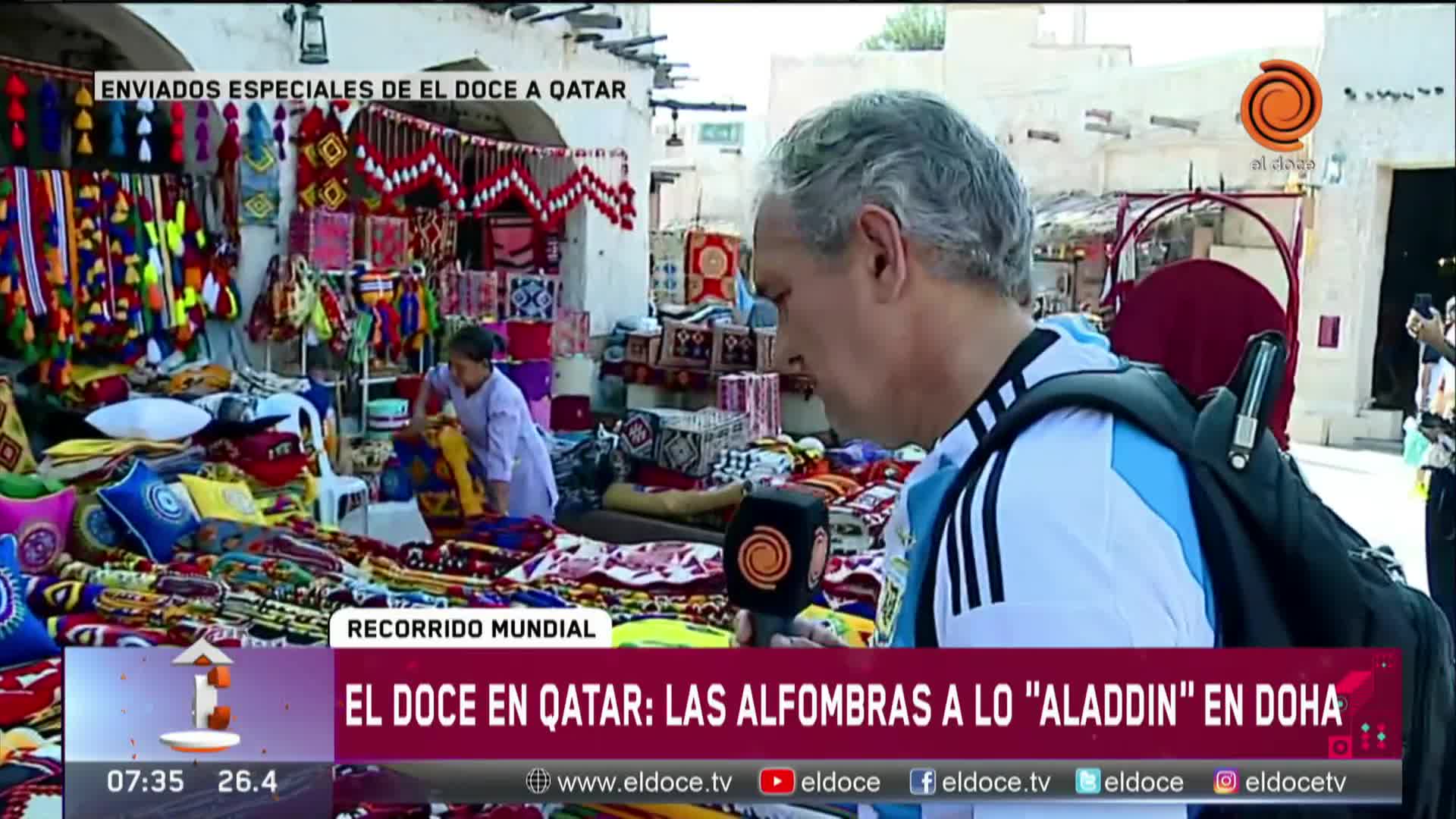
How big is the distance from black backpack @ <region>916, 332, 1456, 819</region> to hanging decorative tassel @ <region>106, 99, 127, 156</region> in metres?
3.58

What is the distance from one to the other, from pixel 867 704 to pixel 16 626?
1.68 meters

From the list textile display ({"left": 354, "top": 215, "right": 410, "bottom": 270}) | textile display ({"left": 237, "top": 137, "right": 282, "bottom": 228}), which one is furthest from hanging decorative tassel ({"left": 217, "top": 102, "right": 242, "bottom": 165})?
textile display ({"left": 354, "top": 215, "right": 410, "bottom": 270})

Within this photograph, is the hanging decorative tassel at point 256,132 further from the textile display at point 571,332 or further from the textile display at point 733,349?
the textile display at point 733,349

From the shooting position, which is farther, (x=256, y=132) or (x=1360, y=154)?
(x=256, y=132)

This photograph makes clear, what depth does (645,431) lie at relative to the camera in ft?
13.6

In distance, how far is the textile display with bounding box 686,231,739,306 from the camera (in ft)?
8.95

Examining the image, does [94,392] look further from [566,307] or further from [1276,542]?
[1276,542]

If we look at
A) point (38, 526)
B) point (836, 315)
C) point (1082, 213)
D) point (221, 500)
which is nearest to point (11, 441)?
point (221, 500)

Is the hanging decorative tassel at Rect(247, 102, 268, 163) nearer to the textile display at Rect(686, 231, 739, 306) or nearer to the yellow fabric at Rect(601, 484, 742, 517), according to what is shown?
the yellow fabric at Rect(601, 484, 742, 517)

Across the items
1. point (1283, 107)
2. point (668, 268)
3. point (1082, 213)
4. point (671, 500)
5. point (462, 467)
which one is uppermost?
point (1283, 107)

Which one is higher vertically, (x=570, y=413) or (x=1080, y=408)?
(x=1080, y=408)

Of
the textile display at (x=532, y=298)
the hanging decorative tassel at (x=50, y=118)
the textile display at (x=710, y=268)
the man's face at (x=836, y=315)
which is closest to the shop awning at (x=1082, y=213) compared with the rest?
the textile display at (x=710, y=268)

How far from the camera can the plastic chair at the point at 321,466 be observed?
3.68m

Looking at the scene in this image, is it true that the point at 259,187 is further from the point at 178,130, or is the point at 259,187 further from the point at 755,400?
the point at 755,400
